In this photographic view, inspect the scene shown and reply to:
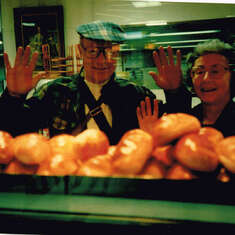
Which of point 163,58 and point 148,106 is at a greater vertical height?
point 163,58

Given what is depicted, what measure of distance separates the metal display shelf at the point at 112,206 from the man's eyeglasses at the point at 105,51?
0.64m

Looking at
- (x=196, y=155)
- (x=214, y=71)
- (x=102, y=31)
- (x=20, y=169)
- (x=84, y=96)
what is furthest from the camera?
(x=84, y=96)

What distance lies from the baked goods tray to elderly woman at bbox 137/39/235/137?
1.21ft

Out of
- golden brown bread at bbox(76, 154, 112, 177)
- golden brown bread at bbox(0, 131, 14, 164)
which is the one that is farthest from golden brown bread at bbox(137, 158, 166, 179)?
golden brown bread at bbox(0, 131, 14, 164)

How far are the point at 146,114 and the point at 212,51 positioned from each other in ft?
1.33

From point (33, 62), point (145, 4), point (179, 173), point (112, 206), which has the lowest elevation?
point (112, 206)

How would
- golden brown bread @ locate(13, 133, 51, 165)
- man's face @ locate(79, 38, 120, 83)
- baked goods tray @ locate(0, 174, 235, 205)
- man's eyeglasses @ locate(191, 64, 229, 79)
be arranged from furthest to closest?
man's face @ locate(79, 38, 120, 83) → man's eyeglasses @ locate(191, 64, 229, 79) → golden brown bread @ locate(13, 133, 51, 165) → baked goods tray @ locate(0, 174, 235, 205)

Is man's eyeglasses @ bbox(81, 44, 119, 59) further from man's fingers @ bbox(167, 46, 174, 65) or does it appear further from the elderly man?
man's fingers @ bbox(167, 46, 174, 65)

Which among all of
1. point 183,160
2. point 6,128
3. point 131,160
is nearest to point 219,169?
point 183,160

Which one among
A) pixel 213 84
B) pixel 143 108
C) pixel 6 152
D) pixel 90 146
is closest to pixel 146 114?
pixel 143 108

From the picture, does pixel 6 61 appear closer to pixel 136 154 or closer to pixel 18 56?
pixel 18 56

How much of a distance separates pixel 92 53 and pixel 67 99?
0.95ft

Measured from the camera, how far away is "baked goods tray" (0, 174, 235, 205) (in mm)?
721

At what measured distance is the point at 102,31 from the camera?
1.16 metres
